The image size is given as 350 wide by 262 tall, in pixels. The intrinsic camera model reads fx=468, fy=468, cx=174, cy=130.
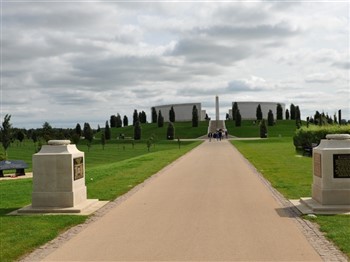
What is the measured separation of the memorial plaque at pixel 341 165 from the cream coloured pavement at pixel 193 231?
161 centimetres

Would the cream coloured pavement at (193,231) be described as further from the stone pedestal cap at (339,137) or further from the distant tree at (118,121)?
the distant tree at (118,121)

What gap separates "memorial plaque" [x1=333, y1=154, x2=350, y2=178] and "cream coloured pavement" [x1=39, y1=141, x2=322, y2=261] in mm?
1609

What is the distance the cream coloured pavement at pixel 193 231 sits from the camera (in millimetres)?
6977

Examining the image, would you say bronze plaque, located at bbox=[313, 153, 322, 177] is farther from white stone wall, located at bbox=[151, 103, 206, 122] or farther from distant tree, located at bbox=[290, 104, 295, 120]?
white stone wall, located at bbox=[151, 103, 206, 122]

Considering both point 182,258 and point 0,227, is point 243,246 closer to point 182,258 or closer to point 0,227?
point 182,258

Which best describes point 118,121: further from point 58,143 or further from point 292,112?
point 58,143

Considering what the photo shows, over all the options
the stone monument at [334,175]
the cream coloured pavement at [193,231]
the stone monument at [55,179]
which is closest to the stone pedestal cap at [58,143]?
the stone monument at [55,179]

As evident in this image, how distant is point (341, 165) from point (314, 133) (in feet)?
76.9

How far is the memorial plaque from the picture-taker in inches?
429

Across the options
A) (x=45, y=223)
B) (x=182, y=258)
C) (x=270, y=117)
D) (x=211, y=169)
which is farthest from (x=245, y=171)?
(x=270, y=117)

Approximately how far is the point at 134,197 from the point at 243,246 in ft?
20.6

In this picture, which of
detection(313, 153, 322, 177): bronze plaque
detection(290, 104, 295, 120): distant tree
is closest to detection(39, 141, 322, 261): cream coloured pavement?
detection(313, 153, 322, 177): bronze plaque

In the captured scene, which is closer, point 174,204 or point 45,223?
point 45,223

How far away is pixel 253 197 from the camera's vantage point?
12.9 m
